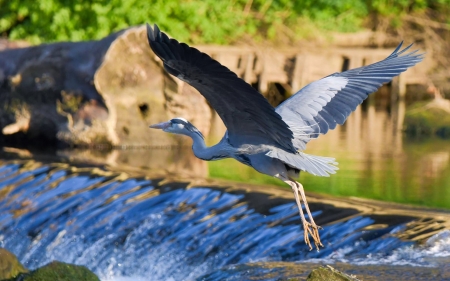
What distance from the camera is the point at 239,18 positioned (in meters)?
18.3

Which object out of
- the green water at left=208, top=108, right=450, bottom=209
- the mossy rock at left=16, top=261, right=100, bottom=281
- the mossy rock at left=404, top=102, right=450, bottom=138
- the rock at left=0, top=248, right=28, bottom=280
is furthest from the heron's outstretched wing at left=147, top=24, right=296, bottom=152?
the mossy rock at left=404, top=102, right=450, bottom=138

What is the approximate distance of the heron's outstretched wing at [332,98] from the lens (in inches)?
197

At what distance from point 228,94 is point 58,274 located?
137 cm

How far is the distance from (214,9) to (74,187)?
10761 millimetres

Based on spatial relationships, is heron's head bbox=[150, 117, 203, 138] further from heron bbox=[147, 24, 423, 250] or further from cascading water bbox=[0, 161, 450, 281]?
cascading water bbox=[0, 161, 450, 281]

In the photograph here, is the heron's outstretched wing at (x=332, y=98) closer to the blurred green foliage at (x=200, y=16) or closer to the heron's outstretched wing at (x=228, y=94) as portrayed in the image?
the heron's outstretched wing at (x=228, y=94)

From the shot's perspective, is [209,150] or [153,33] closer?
[153,33]

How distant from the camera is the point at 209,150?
4.92m

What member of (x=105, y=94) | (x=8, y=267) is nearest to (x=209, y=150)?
(x=8, y=267)

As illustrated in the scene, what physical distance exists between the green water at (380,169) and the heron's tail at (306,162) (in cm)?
226

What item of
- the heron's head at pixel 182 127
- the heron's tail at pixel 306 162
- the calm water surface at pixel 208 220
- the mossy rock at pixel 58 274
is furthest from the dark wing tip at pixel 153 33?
the calm water surface at pixel 208 220

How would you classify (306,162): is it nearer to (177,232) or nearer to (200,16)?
(177,232)

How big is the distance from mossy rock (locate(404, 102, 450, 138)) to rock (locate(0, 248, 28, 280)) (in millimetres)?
8726

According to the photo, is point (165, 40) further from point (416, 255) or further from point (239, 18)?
point (239, 18)
